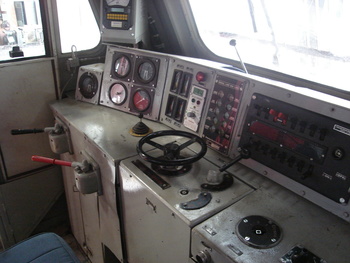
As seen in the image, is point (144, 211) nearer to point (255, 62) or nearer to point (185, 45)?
point (255, 62)

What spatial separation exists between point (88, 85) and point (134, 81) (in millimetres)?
404

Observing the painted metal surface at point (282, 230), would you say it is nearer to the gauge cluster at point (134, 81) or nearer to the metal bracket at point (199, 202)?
the metal bracket at point (199, 202)

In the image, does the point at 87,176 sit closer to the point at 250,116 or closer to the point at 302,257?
the point at 250,116

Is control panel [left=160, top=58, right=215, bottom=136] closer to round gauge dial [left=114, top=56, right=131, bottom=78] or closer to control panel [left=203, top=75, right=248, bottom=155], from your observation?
control panel [left=203, top=75, right=248, bottom=155]

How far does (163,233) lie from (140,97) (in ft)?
3.28

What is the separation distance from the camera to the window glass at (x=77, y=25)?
2287 millimetres

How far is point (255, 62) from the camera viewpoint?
6.55ft

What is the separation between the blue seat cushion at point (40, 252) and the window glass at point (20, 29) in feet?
4.03

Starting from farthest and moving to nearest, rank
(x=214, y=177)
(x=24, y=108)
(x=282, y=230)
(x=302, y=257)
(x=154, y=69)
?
1. (x=24, y=108)
2. (x=154, y=69)
3. (x=214, y=177)
4. (x=282, y=230)
5. (x=302, y=257)

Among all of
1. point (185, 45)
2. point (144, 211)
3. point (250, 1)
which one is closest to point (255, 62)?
point (250, 1)

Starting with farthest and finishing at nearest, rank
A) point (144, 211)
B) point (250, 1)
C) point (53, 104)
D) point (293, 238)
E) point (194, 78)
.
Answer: point (53, 104)
point (250, 1)
point (194, 78)
point (144, 211)
point (293, 238)

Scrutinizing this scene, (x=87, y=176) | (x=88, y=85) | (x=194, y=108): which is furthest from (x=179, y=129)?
(x=88, y=85)

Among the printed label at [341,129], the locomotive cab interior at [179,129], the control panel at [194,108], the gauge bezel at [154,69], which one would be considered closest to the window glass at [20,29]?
the locomotive cab interior at [179,129]

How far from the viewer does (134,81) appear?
210cm
